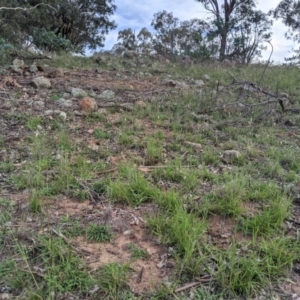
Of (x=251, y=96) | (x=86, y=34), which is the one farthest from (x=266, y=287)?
(x=86, y=34)

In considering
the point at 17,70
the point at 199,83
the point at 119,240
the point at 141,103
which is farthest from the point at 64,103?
the point at 199,83

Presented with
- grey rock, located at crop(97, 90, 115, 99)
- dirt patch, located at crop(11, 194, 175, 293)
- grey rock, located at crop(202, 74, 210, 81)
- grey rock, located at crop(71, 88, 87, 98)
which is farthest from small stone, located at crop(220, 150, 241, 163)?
grey rock, located at crop(202, 74, 210, 81)

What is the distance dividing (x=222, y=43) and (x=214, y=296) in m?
10.6

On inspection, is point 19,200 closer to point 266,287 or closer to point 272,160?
point 266,287

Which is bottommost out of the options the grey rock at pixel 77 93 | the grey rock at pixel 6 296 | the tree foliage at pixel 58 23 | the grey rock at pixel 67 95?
the grey rock at pixel 6 296

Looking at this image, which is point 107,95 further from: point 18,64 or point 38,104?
point 18,64

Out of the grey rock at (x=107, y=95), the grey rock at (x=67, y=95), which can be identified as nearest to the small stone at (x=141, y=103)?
the grey rock at (x=107, y=95)

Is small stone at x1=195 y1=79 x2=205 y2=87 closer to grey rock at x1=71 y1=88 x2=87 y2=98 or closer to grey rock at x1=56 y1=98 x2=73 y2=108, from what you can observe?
grey rock at x1=71 y1=88 x2=87 y2=98

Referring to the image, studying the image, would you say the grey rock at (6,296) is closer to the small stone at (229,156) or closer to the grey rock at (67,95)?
the small stone at (229,156)

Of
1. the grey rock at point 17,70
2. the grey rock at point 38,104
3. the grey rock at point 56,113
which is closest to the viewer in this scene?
the grey rock at point 56,113

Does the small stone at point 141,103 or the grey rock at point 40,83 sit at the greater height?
the grey rock at point 40,83

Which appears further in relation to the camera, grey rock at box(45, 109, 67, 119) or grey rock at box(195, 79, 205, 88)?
grey rock at box(195, 79, 205, 88)

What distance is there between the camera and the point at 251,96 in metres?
4.12

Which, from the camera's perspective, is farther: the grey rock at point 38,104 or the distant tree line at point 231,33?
the distant tree line at point 231,33
